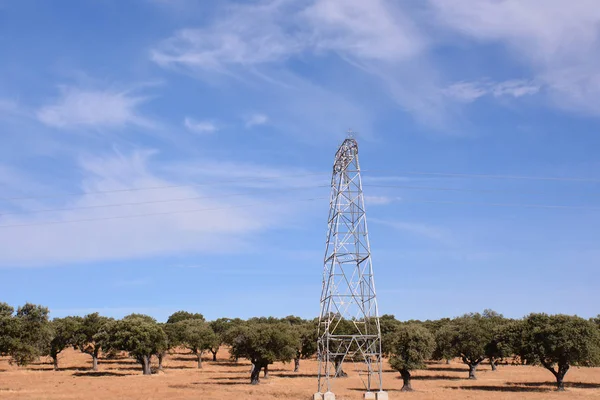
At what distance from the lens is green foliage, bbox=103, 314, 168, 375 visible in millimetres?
86269

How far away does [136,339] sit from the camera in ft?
283

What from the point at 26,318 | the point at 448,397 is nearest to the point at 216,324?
the point at 26,318

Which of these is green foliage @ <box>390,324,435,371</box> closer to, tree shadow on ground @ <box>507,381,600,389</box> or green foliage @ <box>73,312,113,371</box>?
tree shadow on ground @ <box>507,381,600,389</box>

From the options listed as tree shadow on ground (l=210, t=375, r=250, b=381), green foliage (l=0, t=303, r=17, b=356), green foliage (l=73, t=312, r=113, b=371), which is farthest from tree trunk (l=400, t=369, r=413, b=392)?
green foliage (l=73, t=312, r=113, b=371)

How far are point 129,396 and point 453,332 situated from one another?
48.3m

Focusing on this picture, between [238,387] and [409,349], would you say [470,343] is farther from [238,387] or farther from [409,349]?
[238,387]

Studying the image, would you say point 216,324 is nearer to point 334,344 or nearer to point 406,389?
point 334,344

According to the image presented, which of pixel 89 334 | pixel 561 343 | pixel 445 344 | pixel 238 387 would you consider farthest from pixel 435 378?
pixel 89 334

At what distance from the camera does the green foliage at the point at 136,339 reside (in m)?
86.3

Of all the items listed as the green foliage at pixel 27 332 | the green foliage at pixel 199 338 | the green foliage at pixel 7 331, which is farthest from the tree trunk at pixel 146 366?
the green foliage at pixel 7 331

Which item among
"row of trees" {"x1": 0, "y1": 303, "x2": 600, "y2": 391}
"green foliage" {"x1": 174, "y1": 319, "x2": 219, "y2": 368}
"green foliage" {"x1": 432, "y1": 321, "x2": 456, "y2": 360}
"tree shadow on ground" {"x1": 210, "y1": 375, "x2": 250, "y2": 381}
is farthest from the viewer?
"green foliage" {"x1": 174, "y1": 319, "x2": 219, "y2": 368}

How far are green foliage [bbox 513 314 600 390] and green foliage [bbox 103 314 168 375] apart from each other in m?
53.8

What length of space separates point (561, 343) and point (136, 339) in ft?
196

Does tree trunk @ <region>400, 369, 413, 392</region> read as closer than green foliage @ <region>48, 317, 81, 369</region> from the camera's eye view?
Yes
